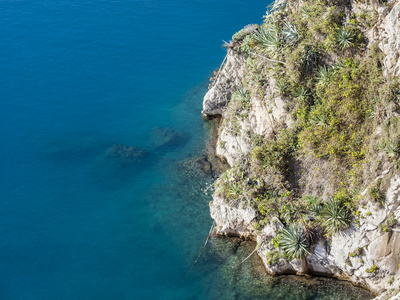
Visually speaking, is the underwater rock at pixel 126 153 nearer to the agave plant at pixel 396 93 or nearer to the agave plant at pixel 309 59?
the agave plant at pixel 309 59

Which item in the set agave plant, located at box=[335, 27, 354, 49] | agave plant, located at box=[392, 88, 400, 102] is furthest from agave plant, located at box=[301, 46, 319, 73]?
agave plant, located at box=[392, 88, 400, 102]

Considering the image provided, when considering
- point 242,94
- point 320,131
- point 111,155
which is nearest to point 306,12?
point 242,94

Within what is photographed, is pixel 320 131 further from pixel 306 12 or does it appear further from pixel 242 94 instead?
pixel 306 12

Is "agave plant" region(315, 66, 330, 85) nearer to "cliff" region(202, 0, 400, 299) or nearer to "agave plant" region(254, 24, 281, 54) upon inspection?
"cliff" region(202, 0, 400, 299)

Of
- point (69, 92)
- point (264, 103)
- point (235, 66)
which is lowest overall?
point (264, 103)

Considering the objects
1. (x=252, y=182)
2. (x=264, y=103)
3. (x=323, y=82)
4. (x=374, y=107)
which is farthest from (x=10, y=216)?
(x=374, y=107)

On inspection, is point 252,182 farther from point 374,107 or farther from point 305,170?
point 374,107
